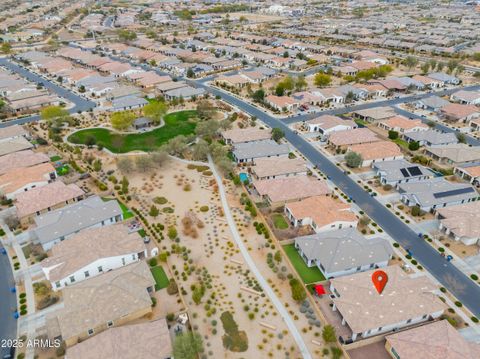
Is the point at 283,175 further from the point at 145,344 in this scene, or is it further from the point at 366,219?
the point at 145,344

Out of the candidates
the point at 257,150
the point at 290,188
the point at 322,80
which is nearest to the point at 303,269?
the point at 290,188

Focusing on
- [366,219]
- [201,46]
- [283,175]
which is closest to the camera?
[366,219]

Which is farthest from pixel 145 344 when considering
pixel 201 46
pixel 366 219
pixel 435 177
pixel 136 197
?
pixel 201 46

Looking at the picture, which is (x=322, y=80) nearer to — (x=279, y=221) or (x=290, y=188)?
(x=290, y=188)

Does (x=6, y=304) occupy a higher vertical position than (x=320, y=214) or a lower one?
lower

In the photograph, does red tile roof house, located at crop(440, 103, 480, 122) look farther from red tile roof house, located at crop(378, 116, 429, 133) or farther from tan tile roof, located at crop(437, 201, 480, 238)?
tan tile roof, located at crop(437, 201, 480, 238)

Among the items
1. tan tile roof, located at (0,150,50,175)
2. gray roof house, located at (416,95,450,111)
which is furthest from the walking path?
gray roof house, located at (416,95,450,111)
